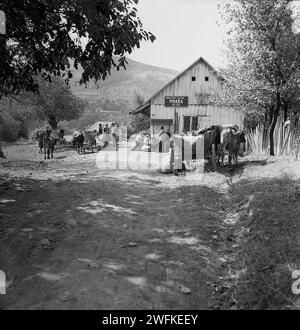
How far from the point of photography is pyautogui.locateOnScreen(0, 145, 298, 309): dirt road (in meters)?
4.36

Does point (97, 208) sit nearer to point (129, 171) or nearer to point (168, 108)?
point (129, 171)

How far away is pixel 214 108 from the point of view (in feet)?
95.7

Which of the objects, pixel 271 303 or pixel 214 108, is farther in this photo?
pixel 214 108

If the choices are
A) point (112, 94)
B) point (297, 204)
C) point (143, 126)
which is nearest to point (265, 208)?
point (297, 204)

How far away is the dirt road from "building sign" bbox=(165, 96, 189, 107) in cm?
1991

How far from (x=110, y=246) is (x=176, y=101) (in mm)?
24521

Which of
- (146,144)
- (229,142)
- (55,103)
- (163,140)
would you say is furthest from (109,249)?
(55,103)

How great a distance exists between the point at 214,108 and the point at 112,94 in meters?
150

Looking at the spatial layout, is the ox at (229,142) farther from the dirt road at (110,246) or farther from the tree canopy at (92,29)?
the tree canopy at (92,29)

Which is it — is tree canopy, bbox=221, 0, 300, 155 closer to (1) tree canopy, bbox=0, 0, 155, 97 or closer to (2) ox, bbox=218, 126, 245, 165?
(2) ox, bbox=218, 126, 245, 165

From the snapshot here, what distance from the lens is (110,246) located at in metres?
5.89

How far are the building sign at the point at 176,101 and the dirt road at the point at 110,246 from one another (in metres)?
19.9

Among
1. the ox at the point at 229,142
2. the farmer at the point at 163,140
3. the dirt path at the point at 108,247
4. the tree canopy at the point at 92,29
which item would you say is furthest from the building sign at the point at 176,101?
the tree canopy at the point at 92,29

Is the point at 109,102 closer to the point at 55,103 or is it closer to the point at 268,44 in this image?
the point at 55,103
